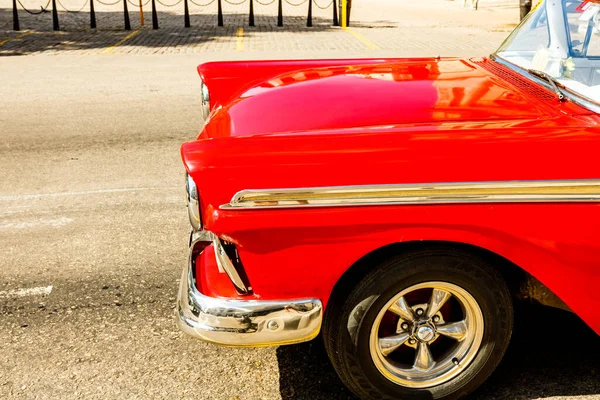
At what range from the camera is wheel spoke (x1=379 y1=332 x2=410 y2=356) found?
2.70 metres

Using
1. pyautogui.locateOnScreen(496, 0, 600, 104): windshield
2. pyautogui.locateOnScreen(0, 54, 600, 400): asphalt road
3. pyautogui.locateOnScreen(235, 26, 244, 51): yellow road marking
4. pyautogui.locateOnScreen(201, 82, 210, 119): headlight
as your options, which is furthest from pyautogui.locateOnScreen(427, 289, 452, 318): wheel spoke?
pyautogui.locateOnScreen(235, 26, 244, 51): yellow road marking

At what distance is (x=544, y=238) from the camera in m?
2.49

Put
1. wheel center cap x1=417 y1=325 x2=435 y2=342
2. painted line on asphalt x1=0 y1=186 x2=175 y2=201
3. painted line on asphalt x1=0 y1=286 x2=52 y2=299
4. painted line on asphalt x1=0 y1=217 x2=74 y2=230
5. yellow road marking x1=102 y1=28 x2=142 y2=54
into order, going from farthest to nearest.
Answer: yellow road marking x1=102 y1=28 x2=142 y2=54, painted line on asphalt x1=0 y1=186 x2=175 y2=201, painted line on asphalt x1=0 y1=217 x2=74 y2=230, painted line on asphalt x1=0 y1=286 x2=52 y2=299, wheel center cap x1=417 y1=325 x2=435 y2=342

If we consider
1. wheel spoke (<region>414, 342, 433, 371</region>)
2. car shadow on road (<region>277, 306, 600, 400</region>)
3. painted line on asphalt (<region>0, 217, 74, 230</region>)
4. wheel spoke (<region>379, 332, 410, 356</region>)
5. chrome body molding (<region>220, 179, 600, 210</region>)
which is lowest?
painted line on asphalt (<region>0, 217, 74, 230</region>)

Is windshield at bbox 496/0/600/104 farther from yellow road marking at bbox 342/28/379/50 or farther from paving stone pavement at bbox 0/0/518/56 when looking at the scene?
yellow road marking at bbox 342/28/379/50

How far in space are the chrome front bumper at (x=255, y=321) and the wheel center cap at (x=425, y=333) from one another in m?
0.46

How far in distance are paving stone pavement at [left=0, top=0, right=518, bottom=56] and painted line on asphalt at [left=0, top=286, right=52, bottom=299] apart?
10.2m

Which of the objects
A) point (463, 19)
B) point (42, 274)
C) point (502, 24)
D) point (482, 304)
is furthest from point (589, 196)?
point (463, 19)

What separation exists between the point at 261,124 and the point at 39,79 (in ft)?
27.7

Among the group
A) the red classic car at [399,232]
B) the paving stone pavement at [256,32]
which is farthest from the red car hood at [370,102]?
the paving stone pavement at [256,32]

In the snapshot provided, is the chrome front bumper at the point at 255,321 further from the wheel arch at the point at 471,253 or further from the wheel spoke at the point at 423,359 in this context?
the wheel spoke at the point at 423,359

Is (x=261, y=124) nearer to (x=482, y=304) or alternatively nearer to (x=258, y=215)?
(x=258, y=215)

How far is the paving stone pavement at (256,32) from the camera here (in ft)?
46.4

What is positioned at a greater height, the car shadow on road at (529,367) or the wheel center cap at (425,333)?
the wheel center cap at (425,333)
